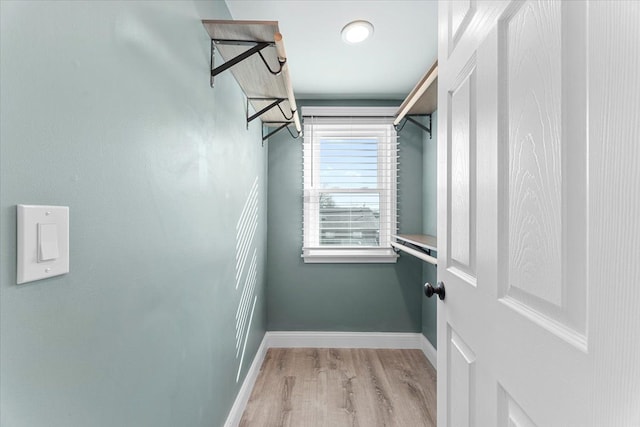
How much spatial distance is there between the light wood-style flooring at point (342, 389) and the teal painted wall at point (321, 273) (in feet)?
0.91

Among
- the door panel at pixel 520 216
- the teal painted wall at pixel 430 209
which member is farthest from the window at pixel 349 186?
the door panel at pixel 520 216

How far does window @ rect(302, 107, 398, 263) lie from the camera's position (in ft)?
9.66

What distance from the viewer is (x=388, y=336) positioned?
2916 mm

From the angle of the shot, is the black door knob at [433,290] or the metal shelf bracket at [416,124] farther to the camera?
the metal shelf bracket at [416,124]

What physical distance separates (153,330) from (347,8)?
1.72 m

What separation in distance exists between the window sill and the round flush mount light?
66.3 inches

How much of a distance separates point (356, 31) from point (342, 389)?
2265 mm

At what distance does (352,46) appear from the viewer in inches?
82.3

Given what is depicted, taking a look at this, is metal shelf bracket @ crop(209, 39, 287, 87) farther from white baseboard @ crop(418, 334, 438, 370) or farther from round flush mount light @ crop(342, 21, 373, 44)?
white baseboard @ crop(418, 334, 438, 370)

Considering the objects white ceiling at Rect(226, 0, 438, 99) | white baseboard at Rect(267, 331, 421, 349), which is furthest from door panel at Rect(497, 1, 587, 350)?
white baseboard at Rect(267, 331, 421, 349)

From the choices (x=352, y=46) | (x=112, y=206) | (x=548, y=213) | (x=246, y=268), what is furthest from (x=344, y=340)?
(x=548, y=213)

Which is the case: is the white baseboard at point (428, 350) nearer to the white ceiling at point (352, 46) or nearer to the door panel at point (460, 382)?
the door panel at point (460, 382)

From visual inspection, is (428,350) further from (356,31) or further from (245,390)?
(356,31)

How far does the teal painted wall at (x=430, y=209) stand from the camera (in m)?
2.61
